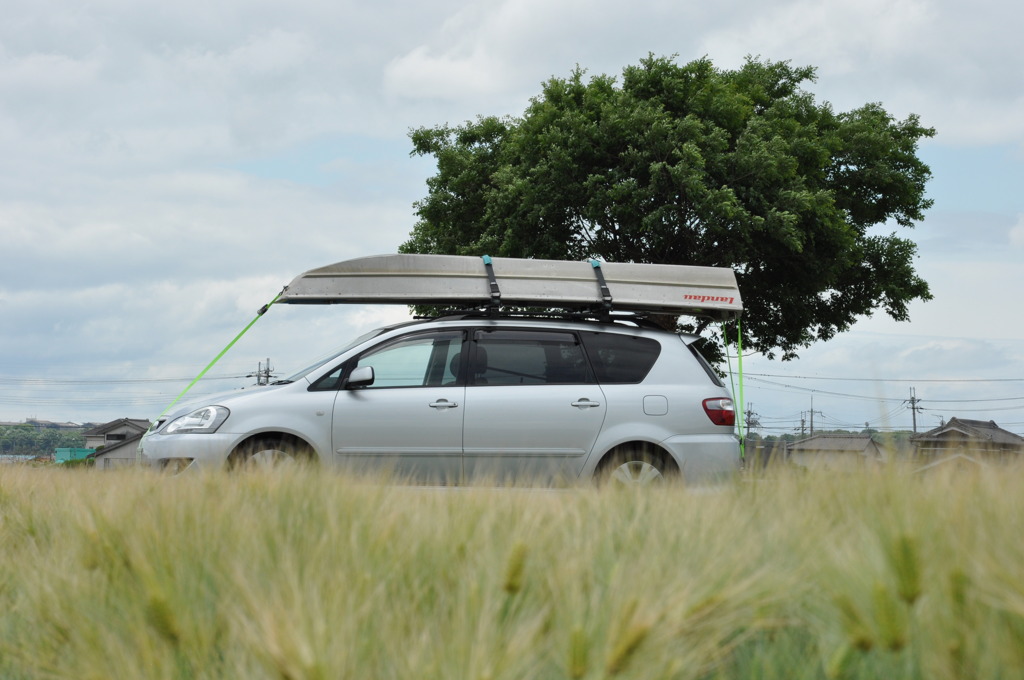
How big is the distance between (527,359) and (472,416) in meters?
0.81

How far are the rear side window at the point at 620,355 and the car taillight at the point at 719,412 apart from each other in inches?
26.2

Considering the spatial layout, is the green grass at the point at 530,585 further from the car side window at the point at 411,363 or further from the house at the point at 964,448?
the car side window at the point at 411,363

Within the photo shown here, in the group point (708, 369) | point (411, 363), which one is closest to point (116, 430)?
point (411, 363)

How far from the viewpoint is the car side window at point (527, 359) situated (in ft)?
27.7

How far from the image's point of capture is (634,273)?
8914 millimetres

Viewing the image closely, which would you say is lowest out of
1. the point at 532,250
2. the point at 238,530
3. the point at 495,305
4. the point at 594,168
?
the point at 238,530

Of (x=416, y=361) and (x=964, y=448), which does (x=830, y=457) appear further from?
(x=416, y=361)

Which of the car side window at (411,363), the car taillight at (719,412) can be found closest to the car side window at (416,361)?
the car side window at (411,363)

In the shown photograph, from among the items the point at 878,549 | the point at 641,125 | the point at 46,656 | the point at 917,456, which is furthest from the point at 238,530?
the point at 641,125

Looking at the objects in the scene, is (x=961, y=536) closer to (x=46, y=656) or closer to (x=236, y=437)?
(x=46, y=656)

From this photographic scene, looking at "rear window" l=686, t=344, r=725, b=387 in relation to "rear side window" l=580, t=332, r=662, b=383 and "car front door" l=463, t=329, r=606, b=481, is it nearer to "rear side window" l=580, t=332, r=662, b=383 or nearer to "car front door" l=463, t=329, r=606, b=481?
"rear side window" l=580, t=332, r=662, b=383

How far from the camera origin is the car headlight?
8.23 m

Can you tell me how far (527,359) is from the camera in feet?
28.0

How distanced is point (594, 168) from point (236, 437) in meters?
15.4
